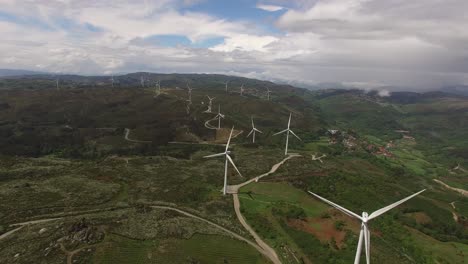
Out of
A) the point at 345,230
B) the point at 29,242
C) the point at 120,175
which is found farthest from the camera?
the point at 120,175

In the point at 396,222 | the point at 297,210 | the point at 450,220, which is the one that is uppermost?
the point at 297,210

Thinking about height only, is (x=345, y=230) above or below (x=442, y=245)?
above

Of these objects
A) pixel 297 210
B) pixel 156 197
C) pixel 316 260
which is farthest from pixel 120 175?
pixel 316 260

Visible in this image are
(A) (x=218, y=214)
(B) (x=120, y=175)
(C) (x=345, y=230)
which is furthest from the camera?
(B) (x=120, y=175)

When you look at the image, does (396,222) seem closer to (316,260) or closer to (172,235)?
(316,260)

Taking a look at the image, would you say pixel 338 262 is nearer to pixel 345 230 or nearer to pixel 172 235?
pixel 345 230

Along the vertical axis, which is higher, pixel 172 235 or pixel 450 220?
pixel 172 235

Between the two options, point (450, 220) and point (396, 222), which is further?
point (450, 220)

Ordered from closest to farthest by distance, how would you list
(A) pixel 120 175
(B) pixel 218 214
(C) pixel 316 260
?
(C) pixel 316 260, (B) pixel 218 214, (A) pixel 120 175

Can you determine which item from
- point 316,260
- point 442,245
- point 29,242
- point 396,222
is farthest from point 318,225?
point 29,242
